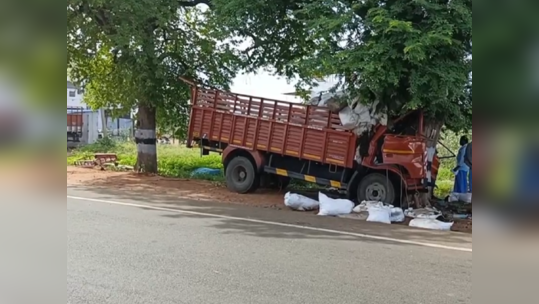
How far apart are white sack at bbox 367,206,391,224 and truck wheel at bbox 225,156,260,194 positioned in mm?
3835

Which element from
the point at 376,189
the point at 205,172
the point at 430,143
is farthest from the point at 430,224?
the point at 205,172

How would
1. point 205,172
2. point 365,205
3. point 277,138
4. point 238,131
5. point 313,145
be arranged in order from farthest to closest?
point 205,172 → point 238,131 → point 277,138 → point 313,145 → point 365,205

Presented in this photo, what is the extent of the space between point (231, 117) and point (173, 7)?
13.1 feet

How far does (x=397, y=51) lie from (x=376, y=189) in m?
3.15

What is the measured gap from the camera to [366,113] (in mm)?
11336

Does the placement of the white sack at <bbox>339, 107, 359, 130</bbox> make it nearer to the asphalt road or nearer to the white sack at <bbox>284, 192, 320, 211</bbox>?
the white sack at <bbox>284, 192, 320, 211</bbox>

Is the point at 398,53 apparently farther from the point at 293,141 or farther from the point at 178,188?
the point at 178,188

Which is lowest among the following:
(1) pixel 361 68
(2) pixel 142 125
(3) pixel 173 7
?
(2) pixel 142 125

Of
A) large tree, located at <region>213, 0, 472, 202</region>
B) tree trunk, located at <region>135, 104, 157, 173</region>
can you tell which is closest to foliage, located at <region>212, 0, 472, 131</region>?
large tree, located at <region>213, 0, 472, 202</region>

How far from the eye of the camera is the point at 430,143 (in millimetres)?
11336

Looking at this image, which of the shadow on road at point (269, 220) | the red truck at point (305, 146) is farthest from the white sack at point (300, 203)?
the red truck at point (305, 146)
